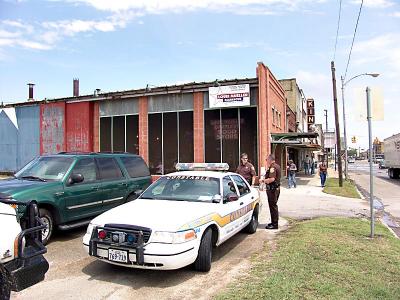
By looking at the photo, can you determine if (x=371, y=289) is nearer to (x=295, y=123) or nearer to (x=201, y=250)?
(x=201, y=250)

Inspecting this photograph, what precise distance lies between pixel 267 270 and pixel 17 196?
14.9ft

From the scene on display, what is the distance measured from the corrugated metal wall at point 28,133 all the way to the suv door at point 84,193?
22.1m

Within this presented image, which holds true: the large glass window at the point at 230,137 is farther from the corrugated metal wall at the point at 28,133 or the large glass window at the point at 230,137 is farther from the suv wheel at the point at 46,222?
the suv wheel at the point at 46,222

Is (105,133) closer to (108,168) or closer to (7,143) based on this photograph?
(7,143)

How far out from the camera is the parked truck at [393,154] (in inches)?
1234

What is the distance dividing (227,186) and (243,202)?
658 mm

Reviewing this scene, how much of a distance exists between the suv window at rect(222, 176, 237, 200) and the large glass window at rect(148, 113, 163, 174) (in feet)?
55.2

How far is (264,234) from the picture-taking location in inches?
339

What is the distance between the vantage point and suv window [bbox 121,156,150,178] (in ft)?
32.8

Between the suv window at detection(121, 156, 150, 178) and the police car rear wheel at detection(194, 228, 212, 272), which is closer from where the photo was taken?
the police car rear wheel at detection(194, 228, 212, 272)

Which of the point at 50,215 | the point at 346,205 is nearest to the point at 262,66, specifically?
the point at 346,205

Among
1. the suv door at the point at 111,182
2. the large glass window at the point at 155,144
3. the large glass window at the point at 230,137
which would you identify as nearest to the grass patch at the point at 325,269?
the suv door at the point at 111,182

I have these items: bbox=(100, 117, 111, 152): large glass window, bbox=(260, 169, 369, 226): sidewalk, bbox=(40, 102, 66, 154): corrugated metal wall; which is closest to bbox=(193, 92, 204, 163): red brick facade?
bbox=(100, 117, 111, 152): large glass window

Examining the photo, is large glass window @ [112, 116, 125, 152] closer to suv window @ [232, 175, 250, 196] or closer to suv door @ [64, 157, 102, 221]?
suv door @ [64, 157, 102, 221]
